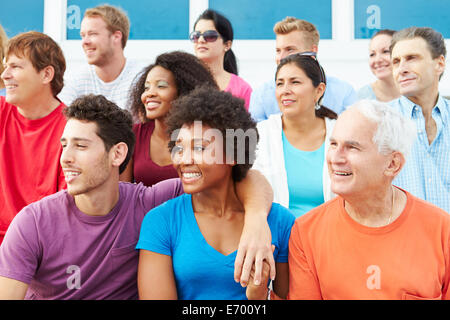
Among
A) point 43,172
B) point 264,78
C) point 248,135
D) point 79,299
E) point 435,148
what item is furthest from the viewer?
point 264,78

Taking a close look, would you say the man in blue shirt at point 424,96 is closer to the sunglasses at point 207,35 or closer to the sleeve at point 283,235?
the sleeve at point 283,235

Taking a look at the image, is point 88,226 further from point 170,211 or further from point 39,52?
point 39,52

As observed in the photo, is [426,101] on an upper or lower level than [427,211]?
upper

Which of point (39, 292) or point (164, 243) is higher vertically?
point (164, 243)

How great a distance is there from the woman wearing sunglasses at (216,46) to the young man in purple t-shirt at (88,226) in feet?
5.68

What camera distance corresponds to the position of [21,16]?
5.55m

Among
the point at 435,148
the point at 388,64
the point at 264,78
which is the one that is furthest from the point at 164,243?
the point at 264,78

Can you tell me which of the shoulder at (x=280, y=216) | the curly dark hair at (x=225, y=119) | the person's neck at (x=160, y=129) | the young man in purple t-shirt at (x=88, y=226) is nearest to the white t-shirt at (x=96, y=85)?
the person's neck at (x=160, y=129)

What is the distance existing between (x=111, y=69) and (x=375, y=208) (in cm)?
264

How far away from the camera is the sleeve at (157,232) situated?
75.0 inches

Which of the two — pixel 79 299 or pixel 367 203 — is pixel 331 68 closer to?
pixel 367 203

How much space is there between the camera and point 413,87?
3102mm

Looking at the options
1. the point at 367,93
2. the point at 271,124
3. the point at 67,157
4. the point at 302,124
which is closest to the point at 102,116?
the point at 67,157

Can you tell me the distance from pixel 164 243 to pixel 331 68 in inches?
155
